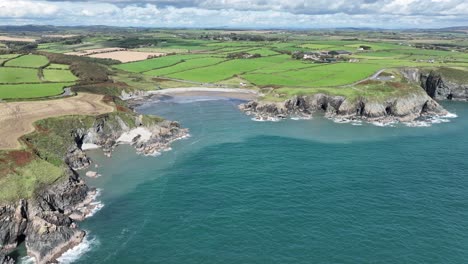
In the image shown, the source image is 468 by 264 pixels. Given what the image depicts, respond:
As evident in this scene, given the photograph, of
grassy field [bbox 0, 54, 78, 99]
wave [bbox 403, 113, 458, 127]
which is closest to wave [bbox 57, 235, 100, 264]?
grassy field [bbox 0, 54, 78, 99]

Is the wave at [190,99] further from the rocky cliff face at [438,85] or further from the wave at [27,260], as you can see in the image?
the wave at [27,260]

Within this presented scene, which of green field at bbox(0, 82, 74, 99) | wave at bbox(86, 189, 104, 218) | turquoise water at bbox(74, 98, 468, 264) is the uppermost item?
green field at bbox(0, 82, 74, 99)

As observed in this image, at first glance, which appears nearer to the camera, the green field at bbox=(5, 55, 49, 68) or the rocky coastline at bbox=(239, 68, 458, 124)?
the rocky coastline at bbox=(239, 68, 458, 124)

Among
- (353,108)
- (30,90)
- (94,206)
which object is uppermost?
(30,90)

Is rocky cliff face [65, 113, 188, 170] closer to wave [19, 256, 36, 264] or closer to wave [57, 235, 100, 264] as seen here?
wave [57, 235, 100, 264]

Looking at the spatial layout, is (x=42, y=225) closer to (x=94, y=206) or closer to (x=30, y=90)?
(x=94, y=206)

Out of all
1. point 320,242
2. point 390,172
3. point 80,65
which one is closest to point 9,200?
point 320,242

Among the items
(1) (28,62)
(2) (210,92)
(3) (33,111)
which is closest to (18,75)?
(1) (28,62)
